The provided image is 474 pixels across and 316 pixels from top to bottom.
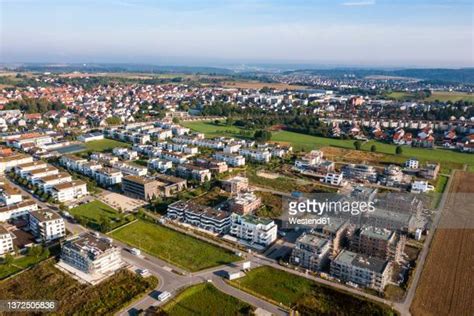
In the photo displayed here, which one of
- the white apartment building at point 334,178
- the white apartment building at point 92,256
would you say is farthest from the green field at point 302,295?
the white apartment building at point 334,178

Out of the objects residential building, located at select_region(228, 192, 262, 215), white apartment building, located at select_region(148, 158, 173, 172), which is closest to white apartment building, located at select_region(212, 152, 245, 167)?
white apartment building, located at select_region(148, 158, 173, 172)

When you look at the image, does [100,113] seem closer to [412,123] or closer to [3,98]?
[3,98]

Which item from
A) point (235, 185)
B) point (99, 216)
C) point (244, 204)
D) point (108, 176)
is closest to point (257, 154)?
point (235, 185)

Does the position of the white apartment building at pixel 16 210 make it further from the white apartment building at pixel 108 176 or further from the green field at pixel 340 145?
the green field at pixel 340 145

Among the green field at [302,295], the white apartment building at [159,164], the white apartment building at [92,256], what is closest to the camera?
the green field at [302,295]

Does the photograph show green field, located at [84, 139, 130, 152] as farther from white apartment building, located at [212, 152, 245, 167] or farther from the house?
the house

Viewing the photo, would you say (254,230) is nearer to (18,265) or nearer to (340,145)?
(18,265)
